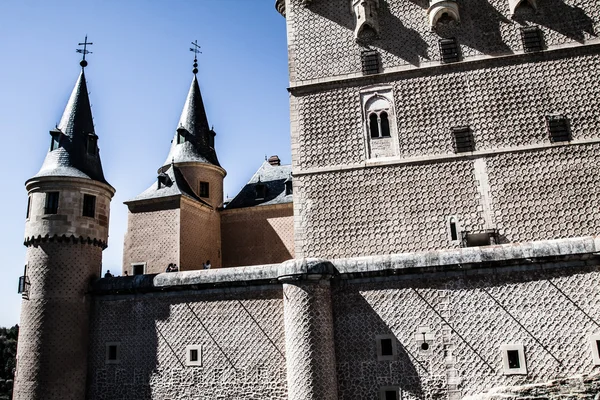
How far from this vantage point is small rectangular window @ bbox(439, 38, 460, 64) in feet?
46.3

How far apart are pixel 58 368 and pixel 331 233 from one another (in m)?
7.15

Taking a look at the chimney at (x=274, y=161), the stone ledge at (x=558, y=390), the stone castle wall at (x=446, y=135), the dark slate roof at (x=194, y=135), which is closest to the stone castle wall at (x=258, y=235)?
the dark slate roof at (x=194, y=135)

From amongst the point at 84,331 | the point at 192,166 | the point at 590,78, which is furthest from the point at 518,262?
the point at 192,166

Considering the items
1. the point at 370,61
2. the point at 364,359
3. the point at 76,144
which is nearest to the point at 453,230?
the point at 364,359

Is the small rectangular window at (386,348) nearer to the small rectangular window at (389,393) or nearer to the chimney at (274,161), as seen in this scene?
the small rectangular window at (389,393)

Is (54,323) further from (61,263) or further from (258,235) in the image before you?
(258,235)

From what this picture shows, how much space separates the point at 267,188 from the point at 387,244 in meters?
8.64

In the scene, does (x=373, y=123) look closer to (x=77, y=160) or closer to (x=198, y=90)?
(x=77, y=160)

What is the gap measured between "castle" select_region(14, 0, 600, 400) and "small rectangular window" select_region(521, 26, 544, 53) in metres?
0.04

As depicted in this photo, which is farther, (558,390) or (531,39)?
(531,39)

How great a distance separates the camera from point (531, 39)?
1382 cm

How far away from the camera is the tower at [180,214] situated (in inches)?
719

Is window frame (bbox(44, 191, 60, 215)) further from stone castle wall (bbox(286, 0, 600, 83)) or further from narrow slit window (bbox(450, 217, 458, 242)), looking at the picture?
narrow slit window (bbox(450, 217, 458, 242))

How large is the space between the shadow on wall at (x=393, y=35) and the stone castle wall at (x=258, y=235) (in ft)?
23.6
